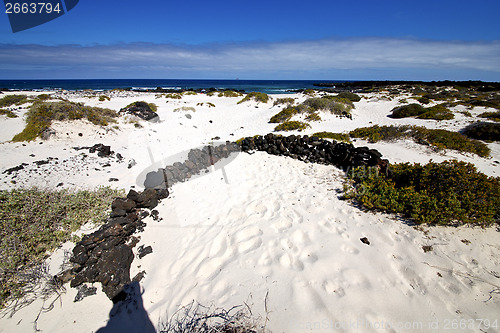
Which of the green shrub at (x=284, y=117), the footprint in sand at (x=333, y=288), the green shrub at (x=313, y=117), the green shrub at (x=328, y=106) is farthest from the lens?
the green shrub at (x=328, y=106)

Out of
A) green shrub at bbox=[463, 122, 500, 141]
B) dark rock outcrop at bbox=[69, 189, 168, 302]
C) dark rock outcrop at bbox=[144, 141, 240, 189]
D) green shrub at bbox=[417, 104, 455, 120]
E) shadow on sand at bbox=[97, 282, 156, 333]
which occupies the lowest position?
shadow on sand at bbox=[97, 282, 156, 333]

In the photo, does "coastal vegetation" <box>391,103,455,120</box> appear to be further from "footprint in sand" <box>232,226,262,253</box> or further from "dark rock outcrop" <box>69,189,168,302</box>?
"dark rock outcrop" <box>69,189,168,302</box>

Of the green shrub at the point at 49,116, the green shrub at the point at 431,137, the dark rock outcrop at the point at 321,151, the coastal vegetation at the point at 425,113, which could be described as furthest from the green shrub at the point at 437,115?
the green shrub at the point at 49,116

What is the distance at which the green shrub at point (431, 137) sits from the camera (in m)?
8.71

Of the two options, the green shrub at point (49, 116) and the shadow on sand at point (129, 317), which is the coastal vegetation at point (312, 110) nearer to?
the green shrub at point (49, 116)

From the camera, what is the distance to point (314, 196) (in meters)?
5.72

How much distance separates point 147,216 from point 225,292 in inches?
113

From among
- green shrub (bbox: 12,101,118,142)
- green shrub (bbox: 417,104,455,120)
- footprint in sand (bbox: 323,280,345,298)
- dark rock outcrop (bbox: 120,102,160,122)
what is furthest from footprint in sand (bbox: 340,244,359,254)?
green shrub (bbox: 417,104,455,120)

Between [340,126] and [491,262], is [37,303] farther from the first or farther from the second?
[340,126]

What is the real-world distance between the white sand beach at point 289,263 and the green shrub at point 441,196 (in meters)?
0.26

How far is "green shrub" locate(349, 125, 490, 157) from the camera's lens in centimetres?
871

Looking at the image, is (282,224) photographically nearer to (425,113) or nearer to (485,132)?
(485,132)

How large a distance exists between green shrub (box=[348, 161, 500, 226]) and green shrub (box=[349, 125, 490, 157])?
16.7 feet

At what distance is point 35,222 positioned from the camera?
4344 millimetres
